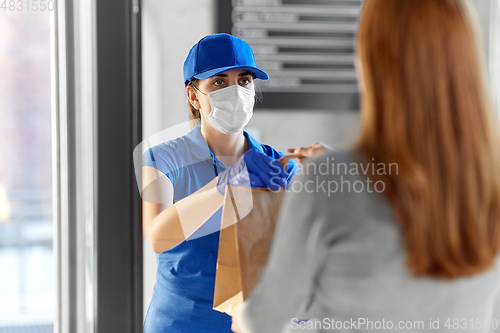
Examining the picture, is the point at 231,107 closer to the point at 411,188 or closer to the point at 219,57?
the point at 219,57

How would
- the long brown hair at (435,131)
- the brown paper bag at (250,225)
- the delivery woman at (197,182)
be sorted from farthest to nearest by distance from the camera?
1. the delivery woman at (197,182)
2. the brown paper bag at (250,225)
3. the long brown hair at (435,131)

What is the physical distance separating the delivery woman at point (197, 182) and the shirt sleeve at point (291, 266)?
0.25m

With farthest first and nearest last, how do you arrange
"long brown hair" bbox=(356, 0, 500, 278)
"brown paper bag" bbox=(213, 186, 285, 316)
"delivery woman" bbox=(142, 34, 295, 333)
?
"delivery woman" bbox=(142, 34, 295, 333) < "brown paper bag" bbox=(213, 186, 285, 316) < "long brown hair" bbox=(356, 0, 500, 278)

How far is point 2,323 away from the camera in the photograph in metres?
0.89

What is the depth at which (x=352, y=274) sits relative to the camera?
1.36 ft

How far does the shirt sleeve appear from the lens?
0.41 metres

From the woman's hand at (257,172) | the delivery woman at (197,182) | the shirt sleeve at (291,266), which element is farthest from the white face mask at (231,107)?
the shirt sleeve at (291,266)

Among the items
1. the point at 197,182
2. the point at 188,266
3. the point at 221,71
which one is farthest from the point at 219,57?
the point at 188,266

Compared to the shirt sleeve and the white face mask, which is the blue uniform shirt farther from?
the shirt sleeve

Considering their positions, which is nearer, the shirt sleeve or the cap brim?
the shirt sleeve

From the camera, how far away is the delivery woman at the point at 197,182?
706mm

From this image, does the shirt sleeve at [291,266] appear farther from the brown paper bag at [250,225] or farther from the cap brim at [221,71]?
the cap brim at [221,71]

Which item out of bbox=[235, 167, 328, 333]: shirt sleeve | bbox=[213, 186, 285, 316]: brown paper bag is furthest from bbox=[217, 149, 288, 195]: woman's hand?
bbox=[235, 167, 328, 333]: shirt sleeve

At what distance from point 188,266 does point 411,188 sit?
51 centimetres
